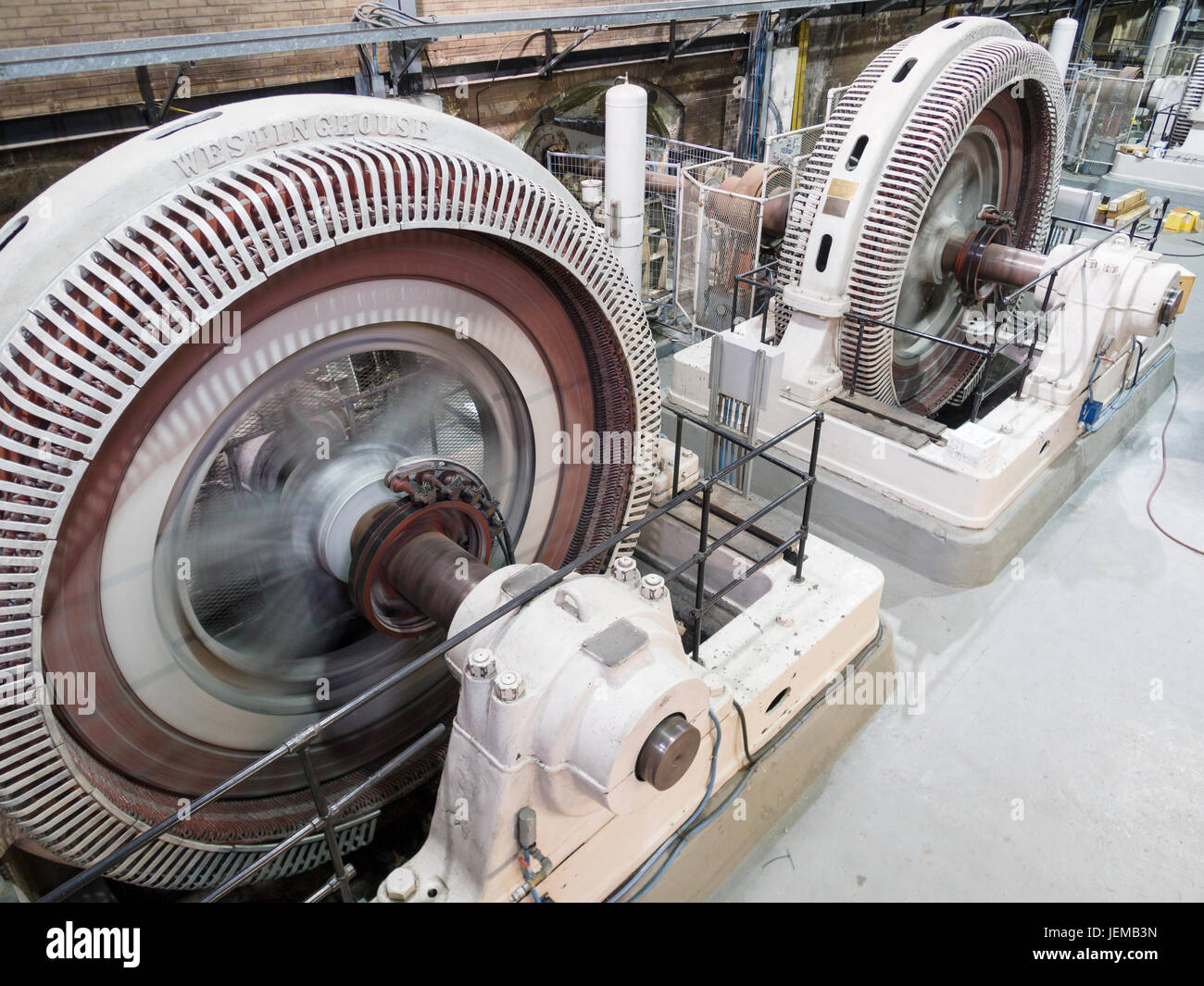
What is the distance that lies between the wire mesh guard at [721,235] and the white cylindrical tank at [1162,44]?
38.9ft

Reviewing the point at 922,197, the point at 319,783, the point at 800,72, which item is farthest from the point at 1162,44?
the point at 319,783

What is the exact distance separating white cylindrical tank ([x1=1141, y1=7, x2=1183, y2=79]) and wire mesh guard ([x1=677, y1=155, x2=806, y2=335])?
11865mm

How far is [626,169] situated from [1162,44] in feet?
41.8

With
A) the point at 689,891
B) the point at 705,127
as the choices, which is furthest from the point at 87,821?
the point at 705,127

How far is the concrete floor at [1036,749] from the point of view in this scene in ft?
8.46

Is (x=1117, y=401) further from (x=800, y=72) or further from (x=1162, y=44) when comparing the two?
(x=1162, y=44)

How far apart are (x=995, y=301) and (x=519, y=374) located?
3.46 meters

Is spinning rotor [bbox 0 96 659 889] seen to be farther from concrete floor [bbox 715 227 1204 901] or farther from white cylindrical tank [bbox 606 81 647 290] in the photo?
white cylindrical tank [bbox 606 81 647 290]

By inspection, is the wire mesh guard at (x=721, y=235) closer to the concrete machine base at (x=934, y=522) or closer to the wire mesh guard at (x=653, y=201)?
the wire mesh guard at (x=653, y=201)

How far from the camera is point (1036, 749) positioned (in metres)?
2.96

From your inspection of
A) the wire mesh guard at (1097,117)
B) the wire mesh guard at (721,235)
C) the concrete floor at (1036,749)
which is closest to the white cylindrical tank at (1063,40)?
the wire mesh guard at (1097,117)

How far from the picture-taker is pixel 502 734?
1724mm

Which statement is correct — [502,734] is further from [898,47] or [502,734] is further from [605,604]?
[898,47]

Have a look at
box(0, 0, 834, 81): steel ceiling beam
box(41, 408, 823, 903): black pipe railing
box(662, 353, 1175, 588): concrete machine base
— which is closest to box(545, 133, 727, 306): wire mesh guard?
box(0, 0, 834, 81): steel ceiling beam
